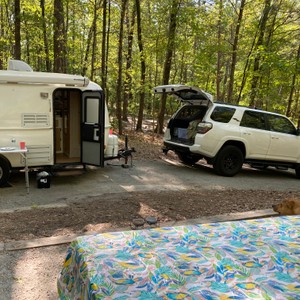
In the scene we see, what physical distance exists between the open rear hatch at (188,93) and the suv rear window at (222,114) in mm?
351

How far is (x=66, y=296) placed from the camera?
2043 mm

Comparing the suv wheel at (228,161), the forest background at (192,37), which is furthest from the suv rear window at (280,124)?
the forest background at (192,37)

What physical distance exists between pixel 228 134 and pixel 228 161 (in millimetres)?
834

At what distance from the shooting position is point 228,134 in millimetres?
8016

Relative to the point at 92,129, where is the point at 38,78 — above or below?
above

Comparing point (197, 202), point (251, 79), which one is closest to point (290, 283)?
point (197, 202)

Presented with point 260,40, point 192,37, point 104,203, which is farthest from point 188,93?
point 192,37

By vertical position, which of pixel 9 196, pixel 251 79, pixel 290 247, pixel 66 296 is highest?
pixel 251 79

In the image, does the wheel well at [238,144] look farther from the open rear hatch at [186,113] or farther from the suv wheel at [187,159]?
the suv wheel at [187,159]

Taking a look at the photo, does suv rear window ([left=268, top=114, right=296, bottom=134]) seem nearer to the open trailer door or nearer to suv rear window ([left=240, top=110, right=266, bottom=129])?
suv rear window ([left=240, top=110, right=266, bottom=129])

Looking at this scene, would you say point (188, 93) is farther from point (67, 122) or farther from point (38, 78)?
point (38, 78)

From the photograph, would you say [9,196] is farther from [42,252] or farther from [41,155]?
[42,252]

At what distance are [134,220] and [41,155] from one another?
3185mm

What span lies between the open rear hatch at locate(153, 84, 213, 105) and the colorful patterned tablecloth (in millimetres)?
6160
